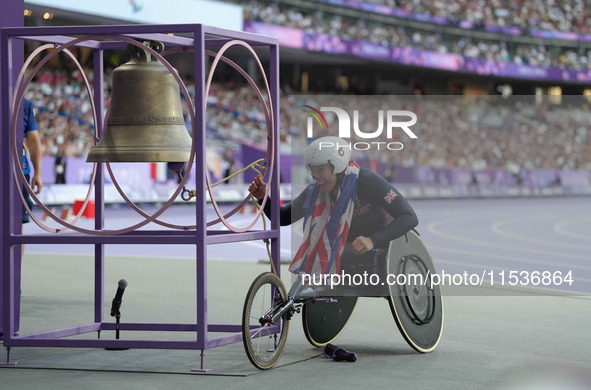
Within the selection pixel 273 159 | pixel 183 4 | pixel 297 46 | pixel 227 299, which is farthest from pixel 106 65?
pixel 273 159

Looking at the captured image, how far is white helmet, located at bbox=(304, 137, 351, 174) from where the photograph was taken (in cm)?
808

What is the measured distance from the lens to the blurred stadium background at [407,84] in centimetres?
2462

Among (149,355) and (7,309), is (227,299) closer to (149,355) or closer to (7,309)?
(149,355)

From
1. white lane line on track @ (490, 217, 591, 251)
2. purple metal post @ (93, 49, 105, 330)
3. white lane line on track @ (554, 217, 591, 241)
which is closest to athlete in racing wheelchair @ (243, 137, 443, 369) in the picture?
purple metal post @ (93, 49, 105, 330)

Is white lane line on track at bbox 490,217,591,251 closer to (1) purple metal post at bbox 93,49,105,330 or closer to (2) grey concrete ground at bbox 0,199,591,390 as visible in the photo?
(2) grey concrete ground at bbox 0,199,591,390

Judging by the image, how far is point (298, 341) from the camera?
8789mm

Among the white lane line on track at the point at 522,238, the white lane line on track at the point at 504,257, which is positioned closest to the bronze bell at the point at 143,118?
the white lane line on track at the point at 504,257

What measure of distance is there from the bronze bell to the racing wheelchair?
4.05ft

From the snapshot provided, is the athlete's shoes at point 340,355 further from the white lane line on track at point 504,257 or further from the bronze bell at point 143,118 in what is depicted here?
the white lane line on track at point 504,257

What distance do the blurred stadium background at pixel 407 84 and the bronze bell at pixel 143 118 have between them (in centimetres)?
141

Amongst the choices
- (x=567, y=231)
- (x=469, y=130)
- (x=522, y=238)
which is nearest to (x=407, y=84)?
(x=469, y=130)

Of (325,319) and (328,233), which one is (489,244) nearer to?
(325,319)

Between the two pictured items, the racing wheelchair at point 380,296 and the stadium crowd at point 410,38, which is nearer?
the racing wheelchair at point 380,296
